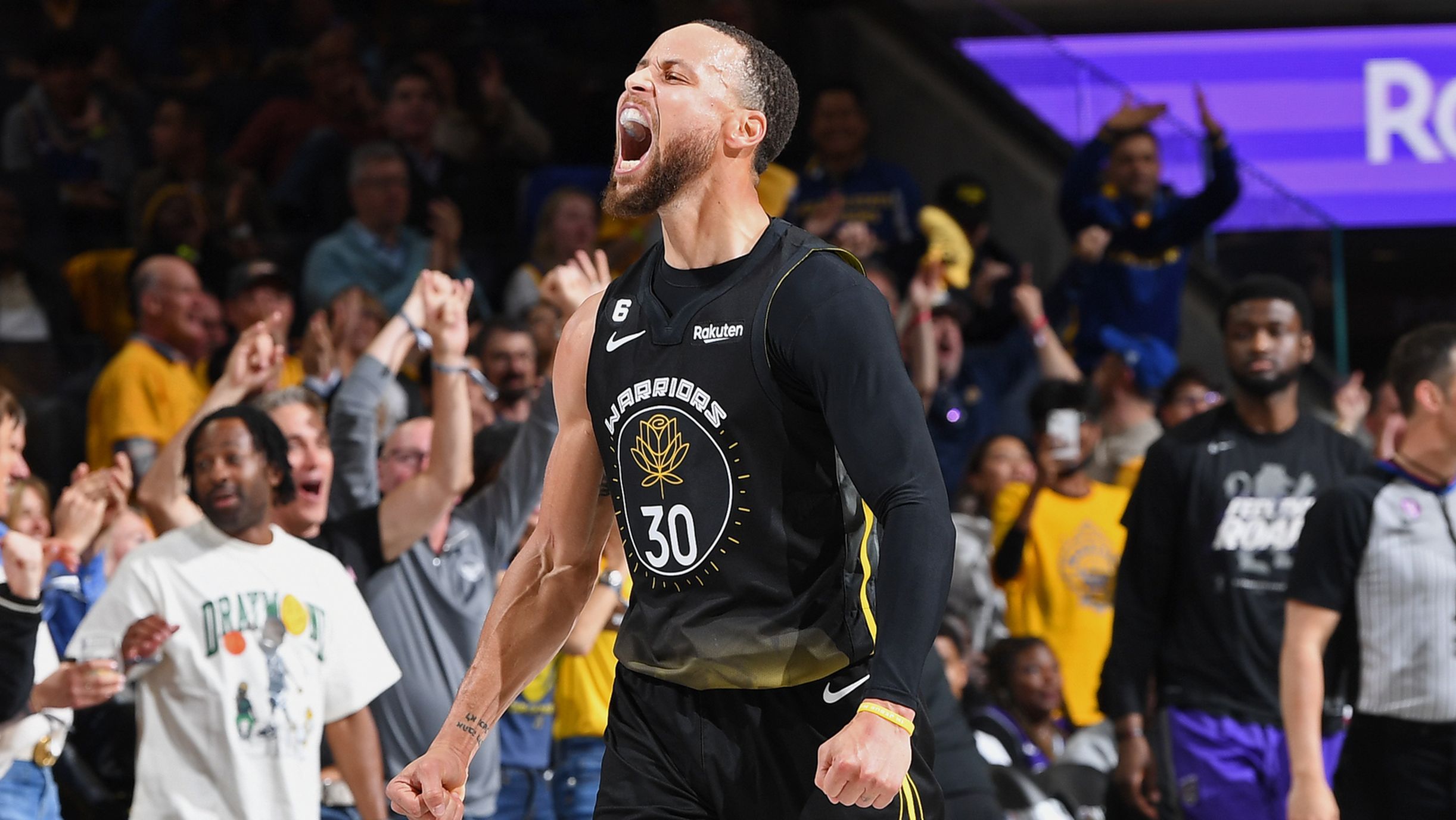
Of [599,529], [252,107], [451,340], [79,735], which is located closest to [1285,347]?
[451,340]

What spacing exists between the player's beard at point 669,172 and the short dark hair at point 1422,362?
323 cm

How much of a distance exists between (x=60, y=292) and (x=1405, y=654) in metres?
7.17

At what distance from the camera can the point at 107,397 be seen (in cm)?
805

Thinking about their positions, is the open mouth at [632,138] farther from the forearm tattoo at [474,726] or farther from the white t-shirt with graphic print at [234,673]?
the white t-shirt with graphic print at [234,673]

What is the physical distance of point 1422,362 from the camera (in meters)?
5.98

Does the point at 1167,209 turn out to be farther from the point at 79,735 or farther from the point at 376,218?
the point at 79,735

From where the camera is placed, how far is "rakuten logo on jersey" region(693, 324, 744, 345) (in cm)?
350

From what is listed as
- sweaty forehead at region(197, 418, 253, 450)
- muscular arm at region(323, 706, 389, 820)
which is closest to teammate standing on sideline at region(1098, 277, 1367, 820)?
muscular arm at region(323, 706, 389, 820)

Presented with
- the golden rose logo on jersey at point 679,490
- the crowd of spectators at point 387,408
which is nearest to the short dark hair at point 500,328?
the crowd of spectators at point 387,408

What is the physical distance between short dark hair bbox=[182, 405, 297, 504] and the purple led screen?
902 cm

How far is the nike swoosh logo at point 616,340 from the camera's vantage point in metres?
3.64

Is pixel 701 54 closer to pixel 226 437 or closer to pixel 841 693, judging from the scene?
pixel 841 693

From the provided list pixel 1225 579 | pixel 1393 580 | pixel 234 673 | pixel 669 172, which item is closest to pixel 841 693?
pixel 669 172

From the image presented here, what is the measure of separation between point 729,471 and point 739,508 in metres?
0.07
